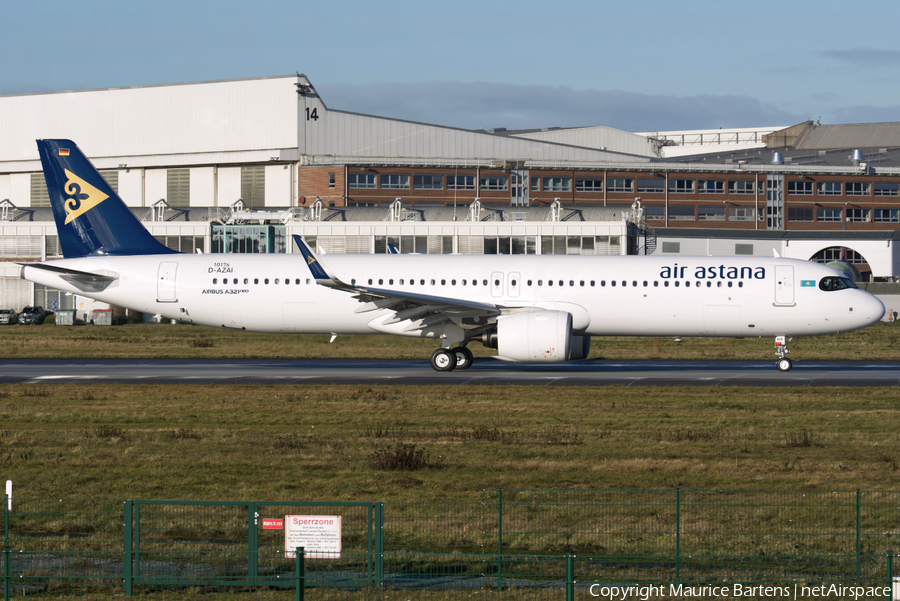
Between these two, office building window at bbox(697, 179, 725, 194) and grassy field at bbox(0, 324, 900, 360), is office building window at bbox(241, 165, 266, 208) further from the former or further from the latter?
office building window at bbox(697, 179, 725, 194)

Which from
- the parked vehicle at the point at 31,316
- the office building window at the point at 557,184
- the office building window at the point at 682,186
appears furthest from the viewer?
the office building window at the point at 682,186

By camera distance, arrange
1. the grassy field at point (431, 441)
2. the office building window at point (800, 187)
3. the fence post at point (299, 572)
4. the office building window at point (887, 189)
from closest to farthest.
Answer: the fence post at point (299, 572) < the grassy field at point (431, 441) < the office building window at point (800, 187) < the office building window at point (887, 189)

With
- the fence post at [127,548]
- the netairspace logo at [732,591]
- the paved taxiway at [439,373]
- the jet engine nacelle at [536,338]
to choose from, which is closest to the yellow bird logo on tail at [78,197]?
the paved taxiway at [439,373]

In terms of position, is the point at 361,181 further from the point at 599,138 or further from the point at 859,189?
the point at 859,189

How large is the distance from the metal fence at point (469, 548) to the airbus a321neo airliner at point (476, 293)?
16979 mm

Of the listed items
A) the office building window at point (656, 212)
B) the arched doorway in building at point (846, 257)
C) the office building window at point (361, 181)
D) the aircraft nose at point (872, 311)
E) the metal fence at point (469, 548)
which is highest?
the office building window at point (361, 181)

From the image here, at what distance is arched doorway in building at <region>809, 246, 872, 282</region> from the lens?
96.9m

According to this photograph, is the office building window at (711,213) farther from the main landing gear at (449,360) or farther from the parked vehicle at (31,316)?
the main landing gear at (449,360)

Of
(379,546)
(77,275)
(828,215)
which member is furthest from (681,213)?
(379,546)

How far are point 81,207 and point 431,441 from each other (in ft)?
69.1

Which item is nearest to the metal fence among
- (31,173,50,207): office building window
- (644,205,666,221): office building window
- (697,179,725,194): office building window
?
(31,173,50,207): office building window

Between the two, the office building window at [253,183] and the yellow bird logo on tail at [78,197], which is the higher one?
the office building window at [253,183]

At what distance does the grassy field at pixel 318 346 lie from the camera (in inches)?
1661

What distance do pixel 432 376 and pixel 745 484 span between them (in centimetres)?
1668
